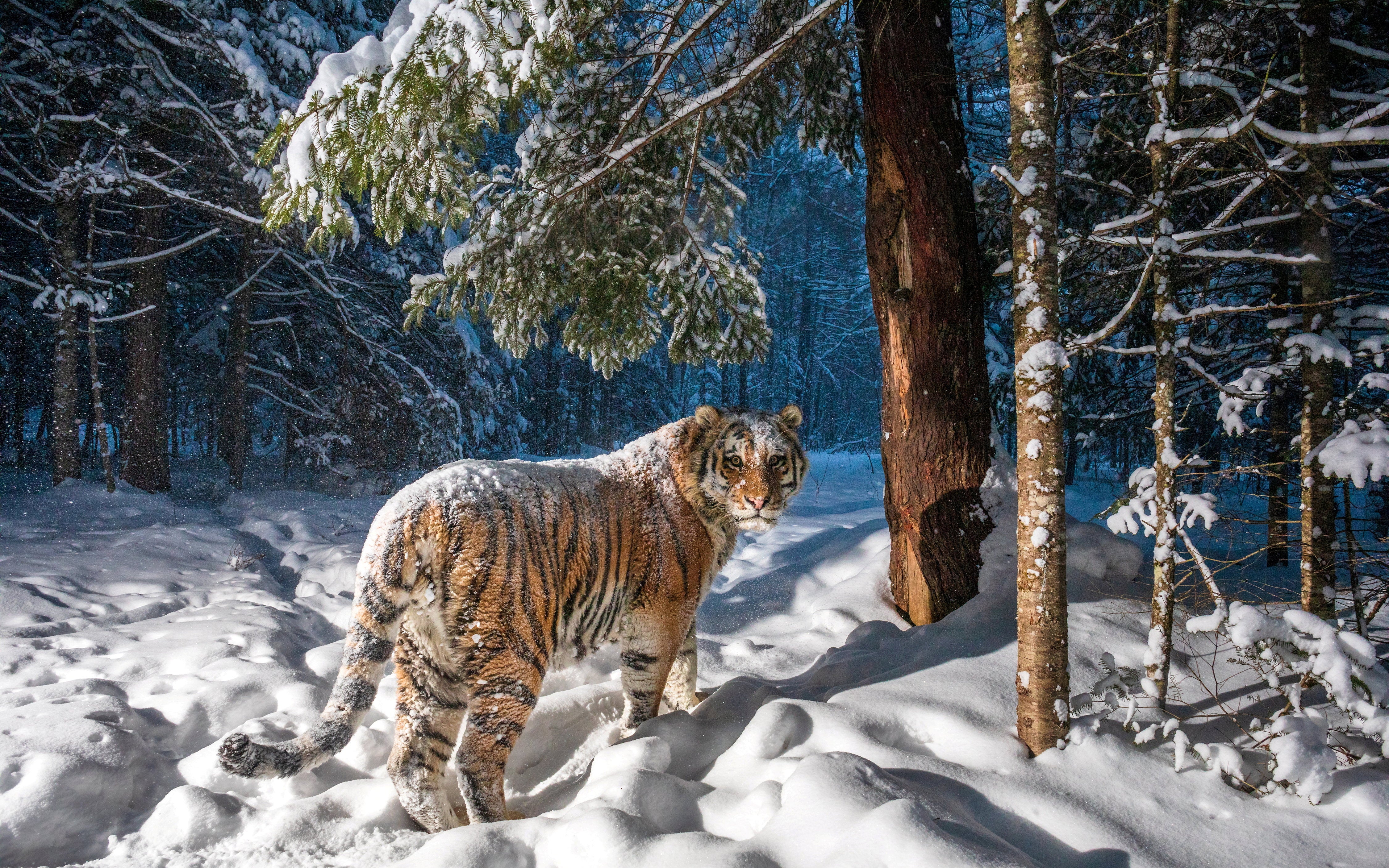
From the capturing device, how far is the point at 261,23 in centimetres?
1016

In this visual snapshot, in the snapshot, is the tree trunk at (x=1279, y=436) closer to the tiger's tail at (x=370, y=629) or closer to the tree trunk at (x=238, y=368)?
the tiger's tail at (x=370, y=629)

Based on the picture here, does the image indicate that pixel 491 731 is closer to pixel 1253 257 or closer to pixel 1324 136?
pixel 1253 257

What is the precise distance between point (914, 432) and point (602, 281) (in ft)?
9.04

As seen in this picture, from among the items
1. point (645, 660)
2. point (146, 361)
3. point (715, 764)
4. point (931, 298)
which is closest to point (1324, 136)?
point (931, 298)

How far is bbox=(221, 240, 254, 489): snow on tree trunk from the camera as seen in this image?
1255cm

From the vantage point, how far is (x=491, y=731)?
9.21 feet

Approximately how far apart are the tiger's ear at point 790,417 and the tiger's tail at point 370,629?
2.26 metres

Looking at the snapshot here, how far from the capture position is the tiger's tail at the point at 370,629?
257 centimetres

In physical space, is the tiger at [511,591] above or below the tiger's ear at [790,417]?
below

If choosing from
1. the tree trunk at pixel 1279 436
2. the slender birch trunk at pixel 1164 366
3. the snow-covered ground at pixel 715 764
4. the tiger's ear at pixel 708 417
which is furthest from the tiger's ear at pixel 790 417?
the tree trunk at pixel 1279 436

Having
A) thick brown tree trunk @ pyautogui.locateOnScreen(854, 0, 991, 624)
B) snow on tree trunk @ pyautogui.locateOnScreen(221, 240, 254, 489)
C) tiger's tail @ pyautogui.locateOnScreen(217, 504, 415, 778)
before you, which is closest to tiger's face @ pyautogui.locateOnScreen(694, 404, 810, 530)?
thick brown tree trunk @ pyautogui.locateOnScreen(854, 0, 991, 624)

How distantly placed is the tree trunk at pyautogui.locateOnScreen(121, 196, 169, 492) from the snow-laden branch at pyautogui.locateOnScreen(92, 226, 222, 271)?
0.36m

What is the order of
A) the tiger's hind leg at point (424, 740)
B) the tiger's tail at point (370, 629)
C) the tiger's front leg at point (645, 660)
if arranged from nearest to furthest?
Result: the tiger's tail at point (370, 629) < the tiger's hind leg at point (424, 740) < the tiger's front leg at point (645, 660)

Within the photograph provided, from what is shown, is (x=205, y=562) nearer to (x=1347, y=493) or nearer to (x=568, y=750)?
(x=568, y=750)
